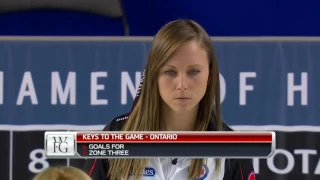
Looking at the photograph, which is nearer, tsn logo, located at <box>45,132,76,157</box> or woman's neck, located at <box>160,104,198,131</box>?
tsn logo, located at <box>45,132,76,157</box>

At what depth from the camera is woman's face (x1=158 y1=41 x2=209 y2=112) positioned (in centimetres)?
107

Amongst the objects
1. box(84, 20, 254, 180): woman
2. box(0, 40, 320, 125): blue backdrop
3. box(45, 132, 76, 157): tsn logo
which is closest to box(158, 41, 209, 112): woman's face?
box(84, 20, 254, 180): woman

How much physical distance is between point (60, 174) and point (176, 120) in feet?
1.02

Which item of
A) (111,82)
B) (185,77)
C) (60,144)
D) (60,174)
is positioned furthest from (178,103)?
(111,82)

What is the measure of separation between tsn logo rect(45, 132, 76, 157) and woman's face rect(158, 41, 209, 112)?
28 centimetres

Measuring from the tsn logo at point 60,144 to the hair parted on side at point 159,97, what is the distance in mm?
341

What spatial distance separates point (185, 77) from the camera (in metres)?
1.06

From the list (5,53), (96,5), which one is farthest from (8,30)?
(5,53)

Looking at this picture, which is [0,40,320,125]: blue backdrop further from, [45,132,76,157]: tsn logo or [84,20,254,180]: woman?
[45,132,76,157]: tsn logo

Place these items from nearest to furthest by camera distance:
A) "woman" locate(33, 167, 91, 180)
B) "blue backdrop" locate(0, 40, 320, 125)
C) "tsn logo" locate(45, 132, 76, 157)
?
1. "tsn logo" locate(45, 132, 76, 157)
2. "woman" locate(33, 167, 91, 180)
3. "blue backdrop" locate(0, 40, 320, 125)

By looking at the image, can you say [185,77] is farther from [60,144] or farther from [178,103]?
[60,144]

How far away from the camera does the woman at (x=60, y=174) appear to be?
102cm

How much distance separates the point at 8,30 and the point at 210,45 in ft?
8.87

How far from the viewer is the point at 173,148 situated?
2.73 feet
